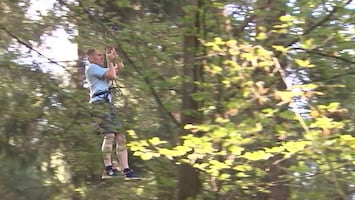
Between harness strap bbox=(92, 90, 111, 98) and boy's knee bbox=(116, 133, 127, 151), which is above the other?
harness strap bbox=(92, 90, 111, 98)

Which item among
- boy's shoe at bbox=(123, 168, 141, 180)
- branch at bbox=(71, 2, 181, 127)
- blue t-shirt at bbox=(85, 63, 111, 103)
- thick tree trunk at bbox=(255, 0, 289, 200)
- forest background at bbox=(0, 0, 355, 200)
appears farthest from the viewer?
boy's shoe at bbox=(123, 168, 141, 180)

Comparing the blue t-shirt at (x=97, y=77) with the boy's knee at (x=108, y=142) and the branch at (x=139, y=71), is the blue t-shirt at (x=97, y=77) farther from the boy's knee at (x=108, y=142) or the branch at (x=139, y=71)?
the boy's knee at (x=108, y=142)

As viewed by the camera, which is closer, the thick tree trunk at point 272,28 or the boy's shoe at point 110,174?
the thick tree trunk at point 272,28

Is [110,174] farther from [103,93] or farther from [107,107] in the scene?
[103,93]

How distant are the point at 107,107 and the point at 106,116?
0.26 ft

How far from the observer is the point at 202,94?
3418 millimetres

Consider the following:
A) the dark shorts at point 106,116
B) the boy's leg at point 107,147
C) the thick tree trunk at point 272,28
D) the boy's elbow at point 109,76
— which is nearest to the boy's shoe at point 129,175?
the boy's leg at point 107,147

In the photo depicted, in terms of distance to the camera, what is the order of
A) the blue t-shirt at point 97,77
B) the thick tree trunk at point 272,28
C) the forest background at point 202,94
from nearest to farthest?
1. the forest background at point 202,94
2. the thick tree trunk at point 272,28
3. the blue t-shirt at point 97,77

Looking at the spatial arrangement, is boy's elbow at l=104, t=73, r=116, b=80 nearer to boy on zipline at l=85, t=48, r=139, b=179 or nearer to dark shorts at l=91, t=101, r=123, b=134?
boy on zipline at l=85, t=48, r=139, b=179

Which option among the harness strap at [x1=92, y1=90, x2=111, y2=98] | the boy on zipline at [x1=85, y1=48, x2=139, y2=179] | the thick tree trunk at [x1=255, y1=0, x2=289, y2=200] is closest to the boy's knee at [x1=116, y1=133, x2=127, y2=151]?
the boy on zipline at [x1=85, y1=48, x2=139, y2=179]

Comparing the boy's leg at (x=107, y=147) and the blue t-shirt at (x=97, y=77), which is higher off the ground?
the blue t-shirt at (x=97, y=77)

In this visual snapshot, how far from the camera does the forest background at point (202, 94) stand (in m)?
3.00

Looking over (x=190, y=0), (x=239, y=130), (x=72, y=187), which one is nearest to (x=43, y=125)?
(x=72, y=187)

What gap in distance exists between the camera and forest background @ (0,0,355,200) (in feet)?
9.84
